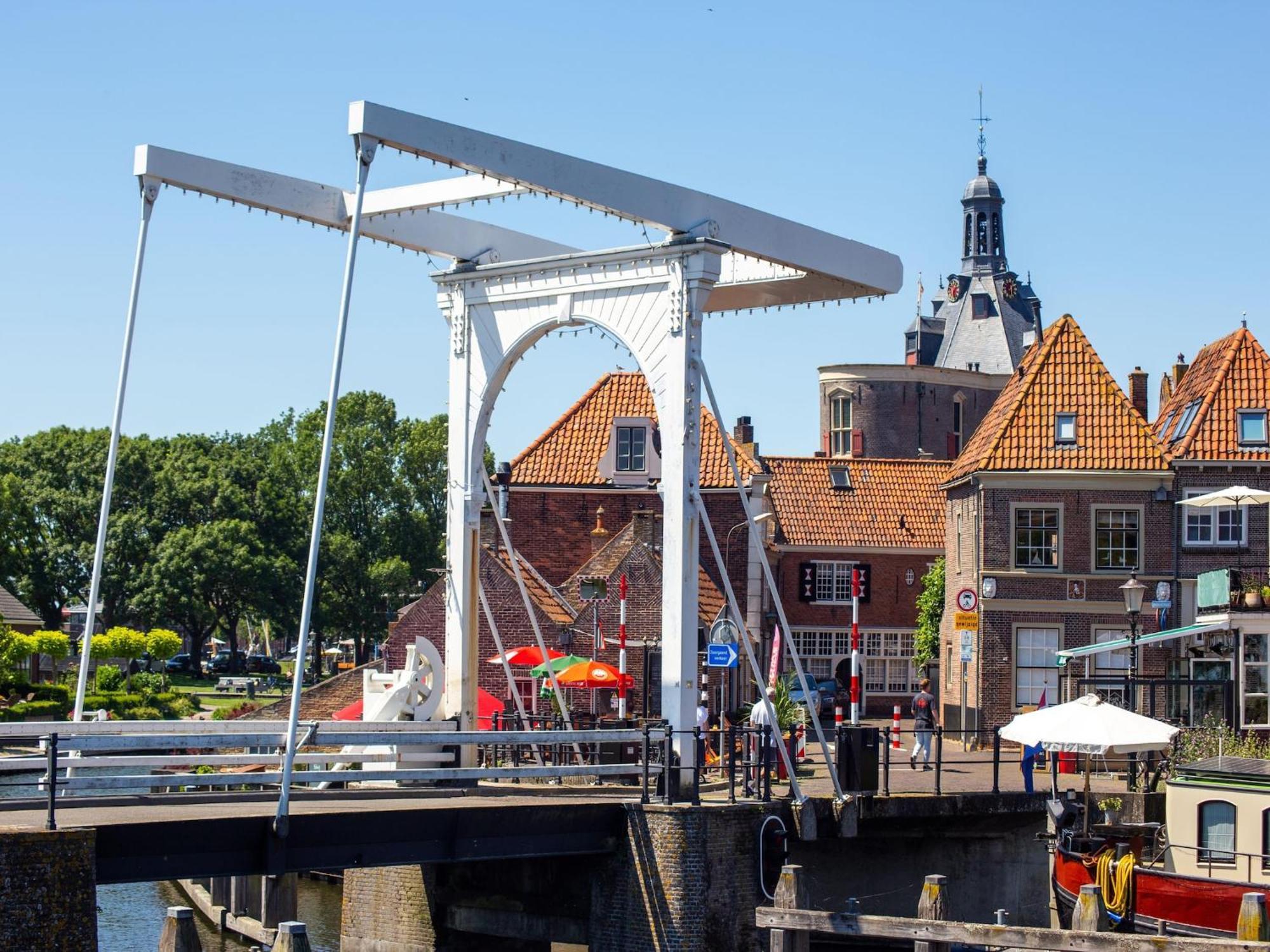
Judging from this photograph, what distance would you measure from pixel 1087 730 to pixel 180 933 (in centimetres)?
1259

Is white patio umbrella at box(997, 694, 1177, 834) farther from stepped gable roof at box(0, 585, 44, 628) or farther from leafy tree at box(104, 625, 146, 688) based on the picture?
stepped gable roof at box(0, 585, 44, 628)

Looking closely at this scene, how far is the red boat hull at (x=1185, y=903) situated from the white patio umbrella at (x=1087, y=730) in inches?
77.3

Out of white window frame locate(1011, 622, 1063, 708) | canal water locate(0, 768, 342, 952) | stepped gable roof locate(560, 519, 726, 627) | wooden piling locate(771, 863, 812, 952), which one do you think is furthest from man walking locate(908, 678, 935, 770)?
stepped gable roof locate(560, 519, 726, 627)

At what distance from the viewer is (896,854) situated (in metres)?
20.7

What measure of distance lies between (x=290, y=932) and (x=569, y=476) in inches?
1292

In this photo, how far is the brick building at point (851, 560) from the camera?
52125mm

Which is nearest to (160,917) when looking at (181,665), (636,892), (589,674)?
(589,674)

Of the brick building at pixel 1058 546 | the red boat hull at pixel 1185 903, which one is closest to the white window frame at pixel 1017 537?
the brick building at pixel 1058 546

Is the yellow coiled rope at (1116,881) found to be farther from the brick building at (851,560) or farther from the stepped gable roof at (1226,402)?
the brick building at (851,560)

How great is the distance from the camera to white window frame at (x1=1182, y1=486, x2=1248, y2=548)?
120 ft

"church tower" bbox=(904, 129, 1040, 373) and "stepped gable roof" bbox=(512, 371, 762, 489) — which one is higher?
"church tower" bbox=(904, 129, 1040, 373)

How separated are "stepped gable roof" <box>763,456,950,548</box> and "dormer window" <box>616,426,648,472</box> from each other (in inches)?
296

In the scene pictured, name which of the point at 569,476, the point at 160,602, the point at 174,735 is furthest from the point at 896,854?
the point at 160,602

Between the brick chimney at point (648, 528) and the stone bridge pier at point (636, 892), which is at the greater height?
the brick chimney at point (648, 528)
